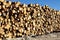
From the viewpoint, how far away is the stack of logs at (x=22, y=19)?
810cm

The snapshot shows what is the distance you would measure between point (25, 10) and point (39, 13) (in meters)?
1.70

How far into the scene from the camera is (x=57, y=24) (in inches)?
551

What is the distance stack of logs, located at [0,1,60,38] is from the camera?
26.6 ft

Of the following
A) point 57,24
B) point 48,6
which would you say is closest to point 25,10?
point 48,6

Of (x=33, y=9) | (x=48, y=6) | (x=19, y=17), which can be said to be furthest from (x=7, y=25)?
(x=48, y=6)

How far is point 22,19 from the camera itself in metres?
9.17

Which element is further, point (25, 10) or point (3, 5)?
point (25, 10)

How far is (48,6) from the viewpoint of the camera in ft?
41.3

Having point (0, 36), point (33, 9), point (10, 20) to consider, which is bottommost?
point (0, 36)

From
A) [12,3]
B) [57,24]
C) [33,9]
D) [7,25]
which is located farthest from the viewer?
[57,24]

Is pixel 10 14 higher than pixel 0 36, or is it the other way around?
pixel 10 14

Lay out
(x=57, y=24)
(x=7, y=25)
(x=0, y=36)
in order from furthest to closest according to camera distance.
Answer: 1. (x=57, y=24)
2. (x=7, y=25)
3. (x=0, y=36)

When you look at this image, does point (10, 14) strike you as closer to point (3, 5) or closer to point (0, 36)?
point (3, 5)

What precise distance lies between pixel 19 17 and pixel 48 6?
3927mm
